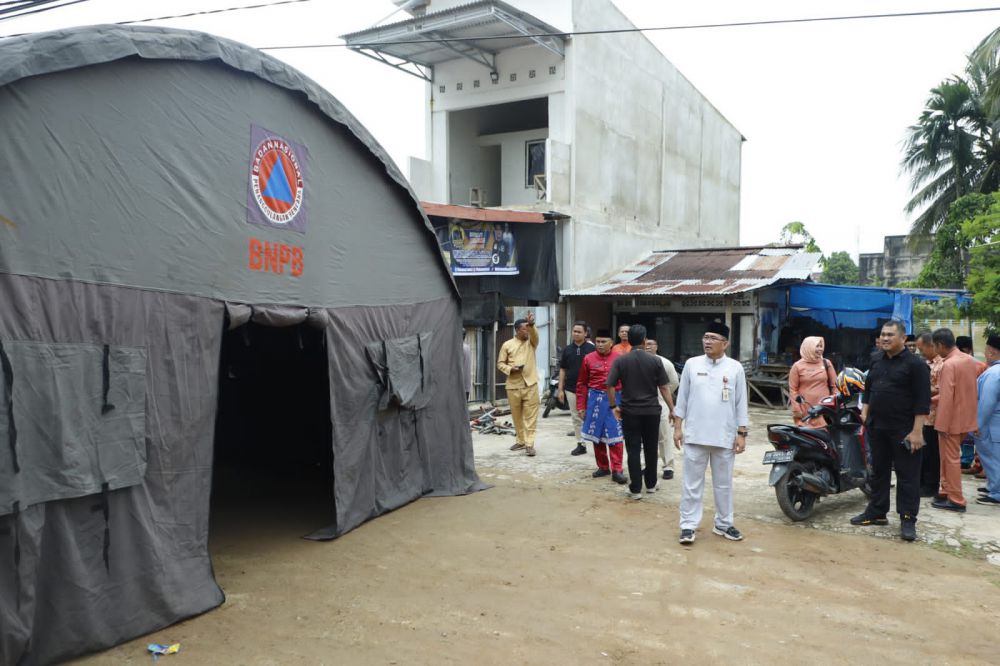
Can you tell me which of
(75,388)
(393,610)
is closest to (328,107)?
(75,388)

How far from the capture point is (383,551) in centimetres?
562

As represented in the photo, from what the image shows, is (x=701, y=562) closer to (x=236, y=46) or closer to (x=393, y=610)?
(x=393, y=610)

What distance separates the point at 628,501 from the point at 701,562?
5.77 ft

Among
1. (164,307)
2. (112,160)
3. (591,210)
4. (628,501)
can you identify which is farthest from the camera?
(591,210)

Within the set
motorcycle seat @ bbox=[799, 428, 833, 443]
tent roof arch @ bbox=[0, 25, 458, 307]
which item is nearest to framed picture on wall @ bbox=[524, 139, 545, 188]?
tent roof arch @ bbox=[0, 25, 458, 307]

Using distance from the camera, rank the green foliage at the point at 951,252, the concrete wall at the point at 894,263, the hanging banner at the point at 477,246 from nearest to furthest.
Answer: the hanging banner at the point at 477,246 < the green foliage at the point at 951,252 < the concrete wall at the point at 894,263

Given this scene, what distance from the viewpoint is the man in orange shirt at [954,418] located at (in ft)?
21.8

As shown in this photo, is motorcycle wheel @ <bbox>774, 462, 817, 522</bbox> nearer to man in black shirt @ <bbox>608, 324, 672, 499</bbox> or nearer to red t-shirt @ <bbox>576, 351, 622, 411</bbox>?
man in black shirt @ <bbox>608, 324, 672, 499</bbox>

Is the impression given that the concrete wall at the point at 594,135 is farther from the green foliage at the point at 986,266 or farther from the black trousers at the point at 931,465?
the black trousers at the point at 931,465

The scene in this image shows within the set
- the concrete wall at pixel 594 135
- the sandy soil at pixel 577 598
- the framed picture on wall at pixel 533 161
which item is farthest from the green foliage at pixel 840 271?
the sandy soil at pixel 577 598

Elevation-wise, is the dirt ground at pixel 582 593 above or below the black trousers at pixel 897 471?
below

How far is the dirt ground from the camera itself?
396 centimetres

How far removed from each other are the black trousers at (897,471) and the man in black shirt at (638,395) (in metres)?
1.88

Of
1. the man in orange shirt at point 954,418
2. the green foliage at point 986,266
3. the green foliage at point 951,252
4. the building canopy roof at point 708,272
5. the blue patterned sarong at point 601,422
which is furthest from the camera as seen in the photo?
the green foliage at point 951,252
